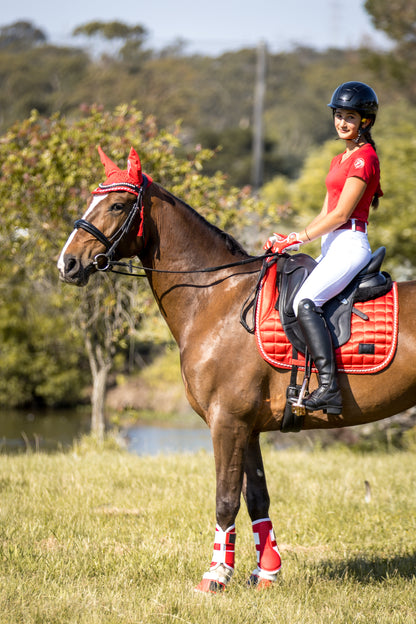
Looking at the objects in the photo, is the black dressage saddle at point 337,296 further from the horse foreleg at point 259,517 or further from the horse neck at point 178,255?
the horse foreleg at point 259,517

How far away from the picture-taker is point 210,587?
4340mm

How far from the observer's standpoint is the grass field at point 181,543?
159 inches

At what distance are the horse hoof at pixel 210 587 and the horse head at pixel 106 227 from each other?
2.11 meters

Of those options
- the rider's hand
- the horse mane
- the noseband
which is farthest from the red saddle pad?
the noseband

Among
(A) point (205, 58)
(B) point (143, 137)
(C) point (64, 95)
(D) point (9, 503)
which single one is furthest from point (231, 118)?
(D) point (9, 503)

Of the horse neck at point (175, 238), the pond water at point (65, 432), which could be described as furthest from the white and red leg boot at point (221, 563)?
the pond water at point (65, 432)

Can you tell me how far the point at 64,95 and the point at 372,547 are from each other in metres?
49.0

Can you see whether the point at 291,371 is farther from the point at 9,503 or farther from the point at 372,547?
A: the point at 9,503

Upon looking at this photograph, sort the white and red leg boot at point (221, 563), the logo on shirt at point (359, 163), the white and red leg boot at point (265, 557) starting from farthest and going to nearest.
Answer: the white and red leg boot at point (265, 557)
the white and red leg boot at point (221, 563)
the logo on shirt at point (359, 163)

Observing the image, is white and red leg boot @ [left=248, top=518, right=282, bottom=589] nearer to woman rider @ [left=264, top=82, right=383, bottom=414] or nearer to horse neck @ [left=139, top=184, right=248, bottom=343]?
woman rider @ [left=264, top=82, right=383, bottom=414]

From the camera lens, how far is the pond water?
1764 centimetres

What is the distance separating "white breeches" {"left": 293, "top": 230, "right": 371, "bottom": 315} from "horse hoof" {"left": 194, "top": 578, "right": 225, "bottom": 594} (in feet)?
6.09

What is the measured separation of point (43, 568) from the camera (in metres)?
4.71

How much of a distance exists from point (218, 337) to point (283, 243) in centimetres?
74
